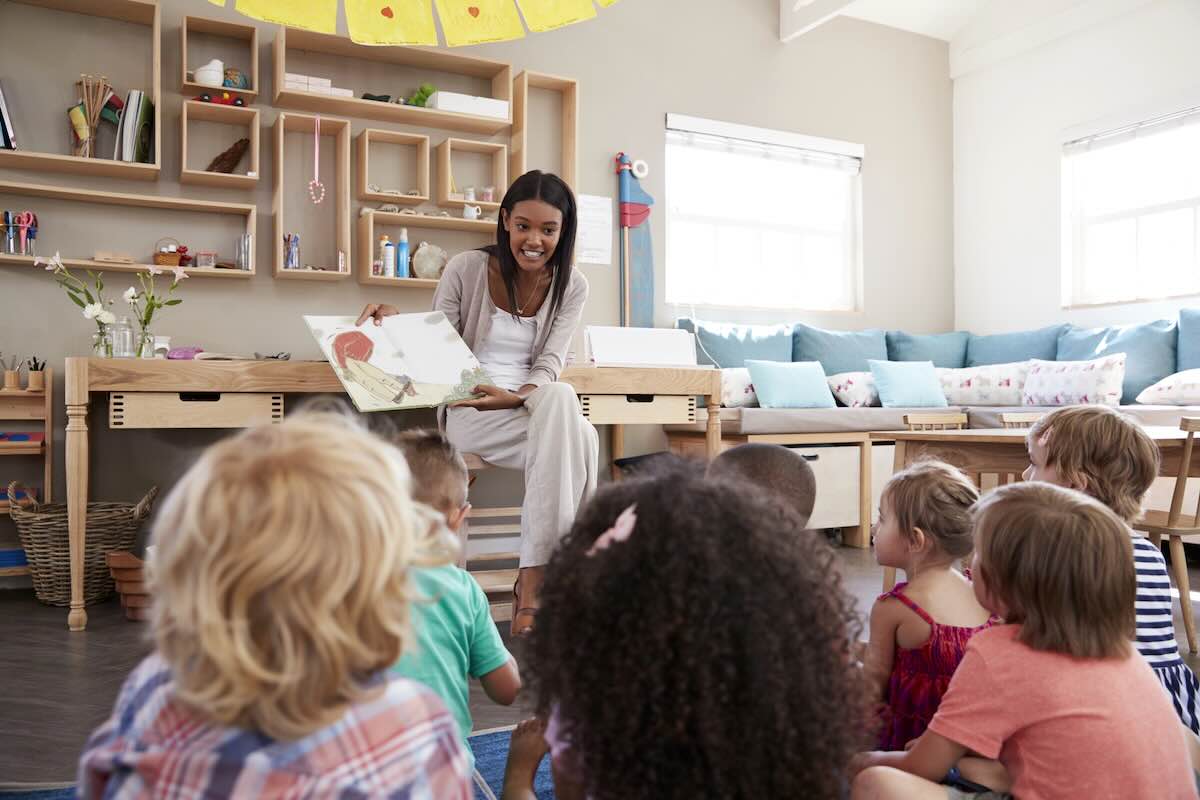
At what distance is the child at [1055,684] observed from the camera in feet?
3.10

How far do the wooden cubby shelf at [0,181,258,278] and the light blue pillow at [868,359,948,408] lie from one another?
308 centimetres

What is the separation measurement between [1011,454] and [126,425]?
8.41ft

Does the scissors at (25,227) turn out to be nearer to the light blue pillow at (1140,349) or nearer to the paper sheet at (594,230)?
→ the paper sheet at (594,230)

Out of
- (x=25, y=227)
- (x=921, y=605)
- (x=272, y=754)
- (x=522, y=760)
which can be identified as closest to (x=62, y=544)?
(x=25, y=227)

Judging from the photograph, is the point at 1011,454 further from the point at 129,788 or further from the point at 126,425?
the point at 126,425

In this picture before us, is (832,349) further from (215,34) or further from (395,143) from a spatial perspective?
(215,34)

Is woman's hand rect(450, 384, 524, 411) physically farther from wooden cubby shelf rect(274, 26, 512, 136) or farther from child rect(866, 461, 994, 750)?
wooden cubby shelf rect(274, 26, 512, 136)

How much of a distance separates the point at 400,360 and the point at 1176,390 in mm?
3524

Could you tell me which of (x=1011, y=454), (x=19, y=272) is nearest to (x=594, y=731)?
(x=1011, y=454)

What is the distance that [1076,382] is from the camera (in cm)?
444

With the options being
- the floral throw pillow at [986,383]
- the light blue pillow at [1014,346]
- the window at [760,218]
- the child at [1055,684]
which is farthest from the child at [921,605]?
the light blue pillow at [1014,346]

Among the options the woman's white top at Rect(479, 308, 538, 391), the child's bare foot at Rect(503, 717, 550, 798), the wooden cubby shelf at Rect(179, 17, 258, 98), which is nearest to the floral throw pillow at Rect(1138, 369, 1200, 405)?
the woman's white top at Rect(479, 308, 538, 391)

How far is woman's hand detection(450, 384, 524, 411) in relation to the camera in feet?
8.13

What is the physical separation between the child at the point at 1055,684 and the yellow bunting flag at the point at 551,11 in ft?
3.16
